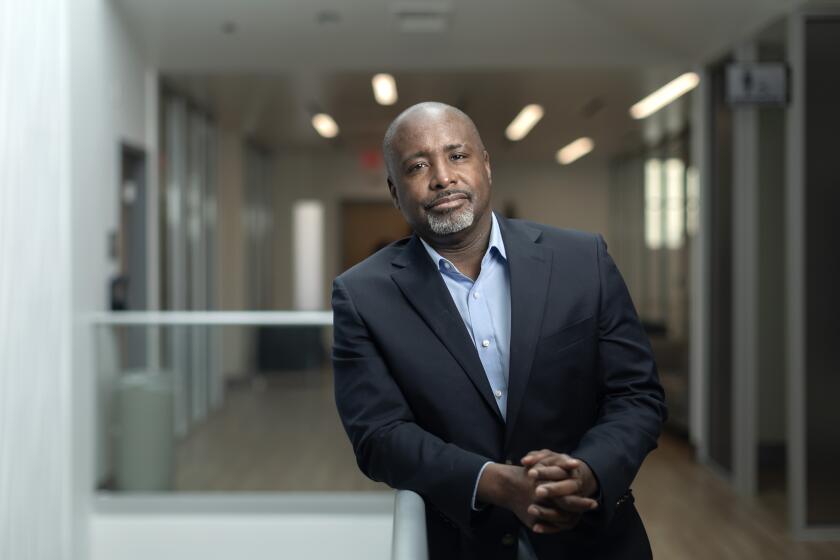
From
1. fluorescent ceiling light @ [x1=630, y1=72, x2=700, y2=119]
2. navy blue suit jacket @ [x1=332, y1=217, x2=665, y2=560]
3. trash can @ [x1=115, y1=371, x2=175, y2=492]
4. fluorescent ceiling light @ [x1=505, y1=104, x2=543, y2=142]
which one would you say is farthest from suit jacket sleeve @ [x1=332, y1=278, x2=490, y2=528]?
fluorescent ceiling light @ [x1=505, y1=104, x2=543, y2=142]

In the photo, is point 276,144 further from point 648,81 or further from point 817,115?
point 817,115

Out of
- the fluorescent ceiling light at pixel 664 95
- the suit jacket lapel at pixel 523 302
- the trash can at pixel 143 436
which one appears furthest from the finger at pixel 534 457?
the fluorescent ceiling light at pixel 664 95

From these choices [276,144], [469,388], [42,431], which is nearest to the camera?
[469,388]

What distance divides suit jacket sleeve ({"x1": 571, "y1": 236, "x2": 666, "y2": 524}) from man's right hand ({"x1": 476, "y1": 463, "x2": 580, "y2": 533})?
8 centimetres

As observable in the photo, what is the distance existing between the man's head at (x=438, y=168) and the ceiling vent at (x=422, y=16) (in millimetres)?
4793

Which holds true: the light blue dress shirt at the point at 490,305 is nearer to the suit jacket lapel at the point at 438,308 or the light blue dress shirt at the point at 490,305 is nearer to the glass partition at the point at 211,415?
the suit jacket lapel at the point at 438,308

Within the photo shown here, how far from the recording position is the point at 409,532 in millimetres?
1181

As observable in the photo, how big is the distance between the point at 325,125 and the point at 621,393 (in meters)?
8.81

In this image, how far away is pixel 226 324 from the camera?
512 centimetres

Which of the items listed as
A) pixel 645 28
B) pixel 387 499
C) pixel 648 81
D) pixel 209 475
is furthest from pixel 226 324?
pixel 648 81

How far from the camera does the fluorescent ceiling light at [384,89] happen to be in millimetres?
7664

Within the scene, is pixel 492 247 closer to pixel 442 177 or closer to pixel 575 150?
pixel 442 177

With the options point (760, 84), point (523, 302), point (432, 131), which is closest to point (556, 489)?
point (523, 302)

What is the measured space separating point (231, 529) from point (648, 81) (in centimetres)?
468
